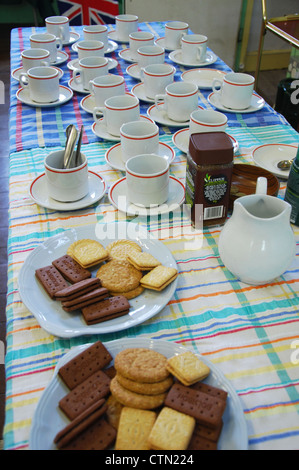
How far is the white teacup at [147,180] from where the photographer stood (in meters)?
0.90

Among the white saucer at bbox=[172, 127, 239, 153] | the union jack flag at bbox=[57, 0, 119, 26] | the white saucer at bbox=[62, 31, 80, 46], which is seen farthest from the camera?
the union jack flag at bbox=[57, 0, 119, 26]

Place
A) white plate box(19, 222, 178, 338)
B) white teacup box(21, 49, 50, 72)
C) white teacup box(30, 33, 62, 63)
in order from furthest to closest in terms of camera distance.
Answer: white teacup box(30, 33, 62, 63) → white teacup box(21, 49, 50, 72) → white plate box(19, 222, 178, 338)

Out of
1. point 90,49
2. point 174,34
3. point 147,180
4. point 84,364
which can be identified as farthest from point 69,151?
point 174,34

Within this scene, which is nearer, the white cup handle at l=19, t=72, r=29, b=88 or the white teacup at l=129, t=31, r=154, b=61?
the white cup handle at l=19, t=72, r=29, b=88

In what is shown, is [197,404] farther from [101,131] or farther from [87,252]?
[101,131]

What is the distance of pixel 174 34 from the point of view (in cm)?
176

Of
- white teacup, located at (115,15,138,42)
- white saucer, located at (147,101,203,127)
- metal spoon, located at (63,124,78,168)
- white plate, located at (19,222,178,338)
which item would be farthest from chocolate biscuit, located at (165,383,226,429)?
white teacup, located at (115,15,138,42)

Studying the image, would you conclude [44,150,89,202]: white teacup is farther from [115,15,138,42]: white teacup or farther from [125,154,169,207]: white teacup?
[115,15,138,42]: white teacup

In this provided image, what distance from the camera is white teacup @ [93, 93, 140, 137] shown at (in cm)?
117

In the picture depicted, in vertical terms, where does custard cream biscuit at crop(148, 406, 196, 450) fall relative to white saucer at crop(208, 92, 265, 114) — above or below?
below

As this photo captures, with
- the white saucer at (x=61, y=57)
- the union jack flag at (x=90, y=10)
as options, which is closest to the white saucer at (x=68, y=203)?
the white saucer at (x=61, y=57)

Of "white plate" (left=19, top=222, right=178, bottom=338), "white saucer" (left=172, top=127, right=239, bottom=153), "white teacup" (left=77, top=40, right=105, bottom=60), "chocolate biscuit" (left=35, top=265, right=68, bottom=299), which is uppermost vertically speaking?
"white teacup" (left=77, top=40, right=105, bottom=60)

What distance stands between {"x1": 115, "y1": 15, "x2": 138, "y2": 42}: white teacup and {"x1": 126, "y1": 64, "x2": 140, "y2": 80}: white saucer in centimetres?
32

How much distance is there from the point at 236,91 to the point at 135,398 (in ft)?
3.43
